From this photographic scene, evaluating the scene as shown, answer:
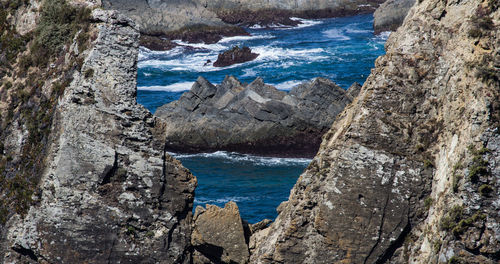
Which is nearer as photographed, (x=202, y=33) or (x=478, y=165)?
(x=478, y=165)

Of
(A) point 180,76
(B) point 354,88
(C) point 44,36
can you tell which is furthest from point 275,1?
(C) point 44,36

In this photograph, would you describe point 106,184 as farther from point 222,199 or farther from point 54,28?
point 222,199

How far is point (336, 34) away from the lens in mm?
90625

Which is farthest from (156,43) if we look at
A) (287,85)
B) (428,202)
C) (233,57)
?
(428,202)

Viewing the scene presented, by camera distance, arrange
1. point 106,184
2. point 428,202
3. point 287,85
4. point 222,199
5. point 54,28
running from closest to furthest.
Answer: point 428,202 → point 106,184 → point 54,28 → point 222,199 → point 287,85

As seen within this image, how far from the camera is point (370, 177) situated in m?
12.1

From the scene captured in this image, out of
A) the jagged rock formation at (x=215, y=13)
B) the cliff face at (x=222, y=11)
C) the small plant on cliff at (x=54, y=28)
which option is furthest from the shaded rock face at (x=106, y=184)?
the cliff face at (x=222, y=11)

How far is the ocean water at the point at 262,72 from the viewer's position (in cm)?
3469

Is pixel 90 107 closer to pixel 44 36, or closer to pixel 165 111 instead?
pixel 44 36

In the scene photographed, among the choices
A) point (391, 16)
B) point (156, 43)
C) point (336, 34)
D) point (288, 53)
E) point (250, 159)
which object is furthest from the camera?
point (336, 34)

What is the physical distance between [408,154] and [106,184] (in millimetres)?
6861

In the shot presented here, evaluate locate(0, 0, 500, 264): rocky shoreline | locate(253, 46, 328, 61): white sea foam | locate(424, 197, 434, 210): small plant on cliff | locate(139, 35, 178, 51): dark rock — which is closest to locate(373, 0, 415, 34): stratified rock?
locate(253, 46, 328, 61): white sea foam

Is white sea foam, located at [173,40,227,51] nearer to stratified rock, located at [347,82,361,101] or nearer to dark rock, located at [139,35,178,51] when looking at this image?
dark rock, located at [139,35,178,51]

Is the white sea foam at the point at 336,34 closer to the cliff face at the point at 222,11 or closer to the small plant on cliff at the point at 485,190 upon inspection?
the cliff face at the point at 222,11
